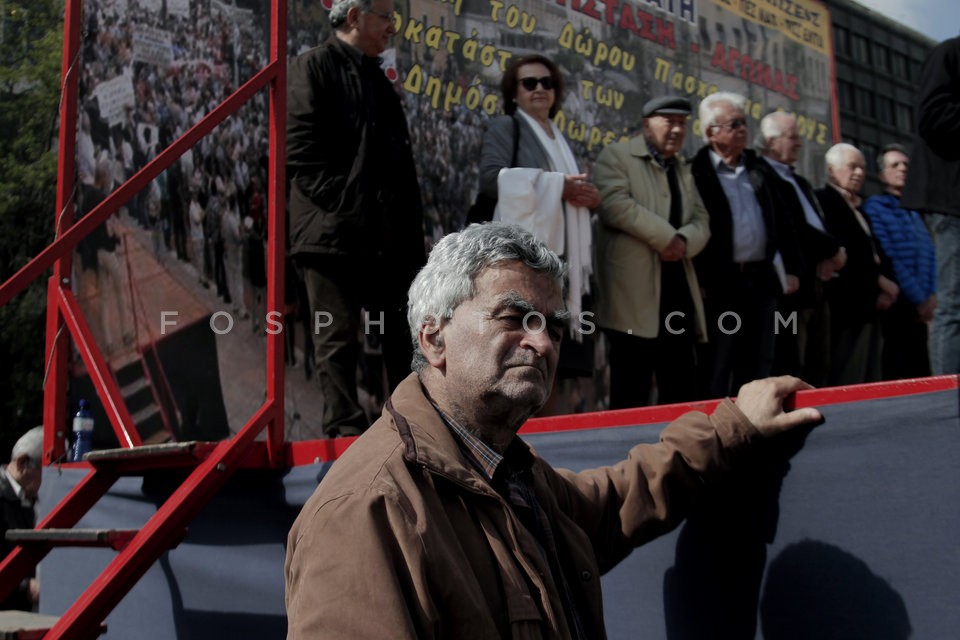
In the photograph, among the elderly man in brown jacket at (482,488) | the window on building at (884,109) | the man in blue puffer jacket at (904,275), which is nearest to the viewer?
the elderly man in brown jacket at (482,488)

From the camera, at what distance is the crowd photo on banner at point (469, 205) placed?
4.53 metres

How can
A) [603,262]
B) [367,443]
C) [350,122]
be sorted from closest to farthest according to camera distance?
[367,443]
[350,122]
[603,262]

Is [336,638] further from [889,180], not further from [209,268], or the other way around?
[889,180]

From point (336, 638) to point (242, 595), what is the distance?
2.21 metres

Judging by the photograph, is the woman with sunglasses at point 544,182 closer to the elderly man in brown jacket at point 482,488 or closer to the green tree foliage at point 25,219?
the elderly man in brown jacket at point 482,488

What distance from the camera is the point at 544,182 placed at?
16.0 ft

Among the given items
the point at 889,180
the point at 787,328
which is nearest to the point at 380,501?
the point at 787,328

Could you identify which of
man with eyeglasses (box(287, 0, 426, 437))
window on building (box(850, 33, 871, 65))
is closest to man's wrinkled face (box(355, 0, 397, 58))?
man with eyeglasses (box(287, 0, 426, 437))

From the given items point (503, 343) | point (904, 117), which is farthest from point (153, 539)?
point (904, 117)

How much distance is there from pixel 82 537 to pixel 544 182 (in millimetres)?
2415

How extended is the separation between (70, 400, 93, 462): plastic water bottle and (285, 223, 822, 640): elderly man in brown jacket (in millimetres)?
2454

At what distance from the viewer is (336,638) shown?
1899mm

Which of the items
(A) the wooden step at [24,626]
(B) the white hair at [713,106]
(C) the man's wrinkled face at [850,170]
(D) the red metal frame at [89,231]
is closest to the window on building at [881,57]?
(C) the man's wrinkled face at [850,170]

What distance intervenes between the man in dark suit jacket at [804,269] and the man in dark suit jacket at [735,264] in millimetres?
227
